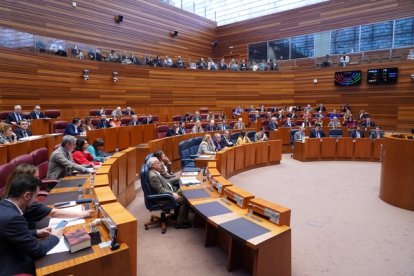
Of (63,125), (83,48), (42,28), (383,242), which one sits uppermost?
(42,28)

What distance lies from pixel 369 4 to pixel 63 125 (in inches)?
548

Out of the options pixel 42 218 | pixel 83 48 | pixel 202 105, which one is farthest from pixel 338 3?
pixel 42 218

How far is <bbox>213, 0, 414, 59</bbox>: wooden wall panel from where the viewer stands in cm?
1270

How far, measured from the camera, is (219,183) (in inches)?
133

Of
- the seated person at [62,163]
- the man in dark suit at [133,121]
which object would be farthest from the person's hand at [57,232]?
the man in dark suit at [133,121]

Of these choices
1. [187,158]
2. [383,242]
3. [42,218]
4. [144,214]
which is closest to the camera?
[42,218]

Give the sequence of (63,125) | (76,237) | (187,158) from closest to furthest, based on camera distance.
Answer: (76,237), (187,158), (63,125)

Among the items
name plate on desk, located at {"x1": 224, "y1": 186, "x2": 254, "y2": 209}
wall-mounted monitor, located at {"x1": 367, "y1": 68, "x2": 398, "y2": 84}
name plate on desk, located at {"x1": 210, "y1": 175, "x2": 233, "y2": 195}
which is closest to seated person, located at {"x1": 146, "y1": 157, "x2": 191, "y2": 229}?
name plate on desk, located at {"x1": 210, "y1": 175, "x2": 233, "y2": 195}

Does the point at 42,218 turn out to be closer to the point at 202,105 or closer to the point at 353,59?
the point at 202,105

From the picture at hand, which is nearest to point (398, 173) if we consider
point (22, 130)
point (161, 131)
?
point (161, 131)

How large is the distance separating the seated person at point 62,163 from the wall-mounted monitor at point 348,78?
42.8ft

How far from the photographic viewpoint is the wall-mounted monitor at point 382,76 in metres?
12.1

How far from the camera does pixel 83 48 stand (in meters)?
9.98

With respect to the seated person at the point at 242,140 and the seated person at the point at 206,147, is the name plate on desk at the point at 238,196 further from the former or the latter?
the seated person at the point at 242,140
